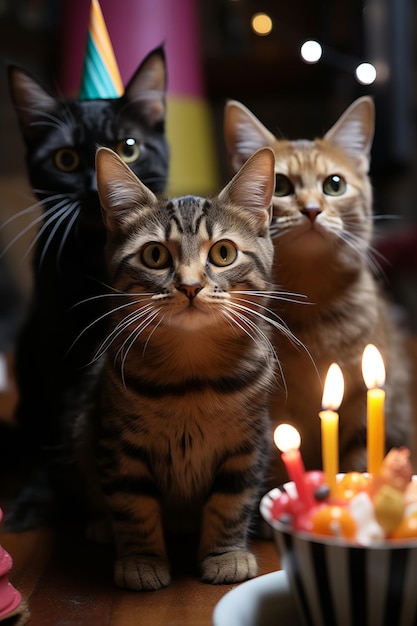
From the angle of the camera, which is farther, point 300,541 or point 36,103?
point 36,103

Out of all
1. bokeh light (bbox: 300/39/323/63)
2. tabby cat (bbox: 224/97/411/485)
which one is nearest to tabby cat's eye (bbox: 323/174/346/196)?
tabby cat (bbox: 224/97/411/485)

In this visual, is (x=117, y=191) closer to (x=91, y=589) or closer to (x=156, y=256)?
(x=156, y=256)

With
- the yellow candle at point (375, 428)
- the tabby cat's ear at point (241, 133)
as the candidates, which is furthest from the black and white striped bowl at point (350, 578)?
the tabby cat's ear at point (241, 133)

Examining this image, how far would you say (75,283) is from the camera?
4.73 ft

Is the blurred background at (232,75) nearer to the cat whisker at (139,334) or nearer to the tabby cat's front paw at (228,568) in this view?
the cat whisker at (139,334)

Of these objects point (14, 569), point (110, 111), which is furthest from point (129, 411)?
point (110, 111)

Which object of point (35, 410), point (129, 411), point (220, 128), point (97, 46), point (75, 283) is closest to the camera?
point (129, 411)

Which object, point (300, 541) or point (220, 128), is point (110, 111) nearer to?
point (300, 541)

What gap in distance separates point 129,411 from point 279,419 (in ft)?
1.06

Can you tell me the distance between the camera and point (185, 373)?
3.65ft

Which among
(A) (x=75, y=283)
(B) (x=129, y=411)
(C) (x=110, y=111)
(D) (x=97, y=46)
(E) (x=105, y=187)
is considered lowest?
(B) (x=129, y=411)

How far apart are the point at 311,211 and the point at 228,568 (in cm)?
56

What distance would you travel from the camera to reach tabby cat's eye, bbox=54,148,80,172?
1.39 metres

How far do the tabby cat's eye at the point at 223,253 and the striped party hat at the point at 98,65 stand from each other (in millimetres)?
448
